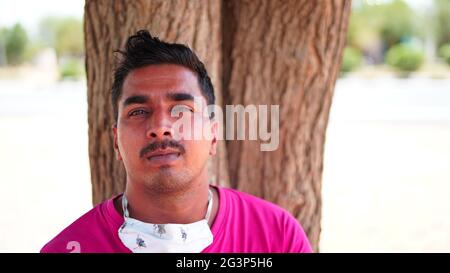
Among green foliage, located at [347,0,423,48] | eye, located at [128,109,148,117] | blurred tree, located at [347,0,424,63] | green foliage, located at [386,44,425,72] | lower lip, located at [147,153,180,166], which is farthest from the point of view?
green foliage, located at [347,0,423,48]

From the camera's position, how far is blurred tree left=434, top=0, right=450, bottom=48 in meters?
36.9

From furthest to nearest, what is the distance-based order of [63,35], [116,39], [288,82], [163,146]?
[63,35]
[288,82]
[116,39]
[163,146]

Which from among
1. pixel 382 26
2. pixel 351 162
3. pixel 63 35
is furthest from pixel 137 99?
pixel 63 35

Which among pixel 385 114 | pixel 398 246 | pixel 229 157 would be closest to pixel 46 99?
pixel 385 114

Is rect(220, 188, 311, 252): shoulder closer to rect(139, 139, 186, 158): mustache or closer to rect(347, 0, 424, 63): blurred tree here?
rect(139, 139, 186, 158): mustache

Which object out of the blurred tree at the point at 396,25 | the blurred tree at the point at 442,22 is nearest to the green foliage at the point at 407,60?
the blurred tree at the point at 396,25

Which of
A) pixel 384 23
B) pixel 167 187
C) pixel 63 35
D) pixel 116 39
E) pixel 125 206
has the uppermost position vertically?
pixel 384 23

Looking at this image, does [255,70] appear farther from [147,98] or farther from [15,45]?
[15,45]

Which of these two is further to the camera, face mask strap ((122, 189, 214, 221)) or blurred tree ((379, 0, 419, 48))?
blurred tree ((379, 0, 419, 48))

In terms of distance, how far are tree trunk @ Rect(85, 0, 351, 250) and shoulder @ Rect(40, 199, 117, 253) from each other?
0.89 m

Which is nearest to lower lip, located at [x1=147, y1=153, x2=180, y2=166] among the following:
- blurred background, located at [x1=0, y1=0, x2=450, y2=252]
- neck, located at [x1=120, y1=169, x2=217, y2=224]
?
neck, located at [x1=120, y1=169, x2=217, y2=224]

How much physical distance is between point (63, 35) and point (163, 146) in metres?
40.8

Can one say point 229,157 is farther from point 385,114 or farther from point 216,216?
point 385,114

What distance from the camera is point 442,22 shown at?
37.5 metres
